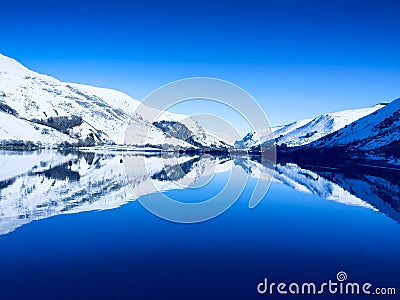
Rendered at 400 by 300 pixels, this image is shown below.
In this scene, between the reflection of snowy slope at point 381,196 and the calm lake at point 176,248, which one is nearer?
the calm lake at point 176,248

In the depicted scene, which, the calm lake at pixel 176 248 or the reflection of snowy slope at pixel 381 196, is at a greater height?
the reflection of snowy slope at pixel 381 196

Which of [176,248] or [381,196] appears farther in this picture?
[381,196]

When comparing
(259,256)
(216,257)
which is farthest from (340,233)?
(216,257)

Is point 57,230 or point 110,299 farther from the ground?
point 57,230

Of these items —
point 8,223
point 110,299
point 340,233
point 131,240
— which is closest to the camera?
point 110,299

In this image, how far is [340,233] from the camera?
27.1 m

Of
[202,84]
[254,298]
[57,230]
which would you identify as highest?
[202,84]

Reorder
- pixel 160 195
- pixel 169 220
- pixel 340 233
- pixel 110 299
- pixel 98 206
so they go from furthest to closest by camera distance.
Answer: pixel 160 195 < pixel 98 206 < pixel 169 220 < pixel 340 233 < pixel 110 299

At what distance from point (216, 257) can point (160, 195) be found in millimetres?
22719

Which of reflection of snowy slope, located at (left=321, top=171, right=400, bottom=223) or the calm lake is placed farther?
reflection of snowy slope, located at (left=321, top=171, right=400, bottom=223)

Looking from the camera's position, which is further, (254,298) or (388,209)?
(388,209)

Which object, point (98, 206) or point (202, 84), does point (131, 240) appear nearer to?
point (98, 206)

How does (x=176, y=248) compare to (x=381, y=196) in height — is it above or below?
below

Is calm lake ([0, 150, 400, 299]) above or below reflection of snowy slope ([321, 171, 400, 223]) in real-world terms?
below
